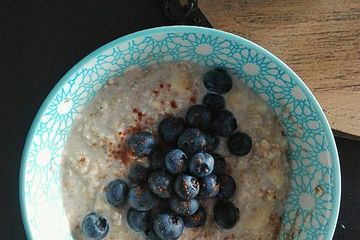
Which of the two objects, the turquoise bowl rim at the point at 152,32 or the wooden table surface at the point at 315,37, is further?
the wooden table surface at the point at 315,37

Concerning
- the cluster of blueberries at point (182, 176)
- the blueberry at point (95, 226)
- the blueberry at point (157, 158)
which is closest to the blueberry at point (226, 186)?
the cluster of blueberries at point (182, 176)

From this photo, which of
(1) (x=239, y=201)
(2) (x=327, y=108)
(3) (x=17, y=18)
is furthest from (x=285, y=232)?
(3) (x=17, y=18)

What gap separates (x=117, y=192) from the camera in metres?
1.04

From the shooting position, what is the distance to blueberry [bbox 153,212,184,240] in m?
1.02

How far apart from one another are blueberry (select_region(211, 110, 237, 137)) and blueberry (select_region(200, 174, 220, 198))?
78 mm

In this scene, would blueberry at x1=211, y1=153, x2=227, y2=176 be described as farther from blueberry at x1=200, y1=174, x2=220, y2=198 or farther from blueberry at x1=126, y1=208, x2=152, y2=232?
blueberry at x1=126, y1=208, x2=152, y2=232

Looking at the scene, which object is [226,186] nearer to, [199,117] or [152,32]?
[199,117]

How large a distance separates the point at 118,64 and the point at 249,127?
10.1 inches

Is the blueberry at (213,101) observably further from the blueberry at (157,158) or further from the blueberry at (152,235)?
the blueberry at (152,235)

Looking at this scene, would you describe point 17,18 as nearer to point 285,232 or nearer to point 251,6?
point 251,6

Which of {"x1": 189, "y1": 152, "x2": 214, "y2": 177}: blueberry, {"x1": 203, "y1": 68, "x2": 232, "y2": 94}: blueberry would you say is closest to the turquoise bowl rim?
{"x1": 203, "y1": 68, "x2": 232, "y2": 94}: blueberry

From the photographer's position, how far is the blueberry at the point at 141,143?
1.03 metres

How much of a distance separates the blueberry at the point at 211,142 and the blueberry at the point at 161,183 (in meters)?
0.09

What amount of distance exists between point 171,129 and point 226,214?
0.18m
